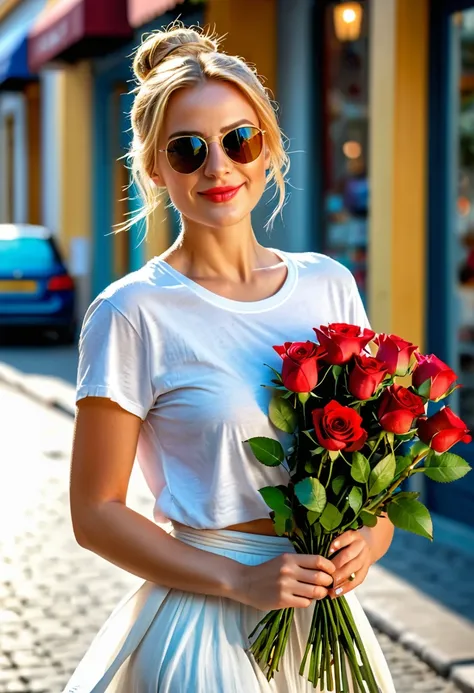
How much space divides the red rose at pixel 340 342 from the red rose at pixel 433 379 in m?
0.11

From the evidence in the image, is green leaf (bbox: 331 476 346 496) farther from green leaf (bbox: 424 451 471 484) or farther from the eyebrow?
the eyebrow

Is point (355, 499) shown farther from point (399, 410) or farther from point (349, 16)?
point (349, 16)

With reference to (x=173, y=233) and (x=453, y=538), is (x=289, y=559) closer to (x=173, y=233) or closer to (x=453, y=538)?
(x=453, y=538)

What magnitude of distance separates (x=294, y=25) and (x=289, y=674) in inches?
347

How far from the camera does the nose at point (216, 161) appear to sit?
2.26m

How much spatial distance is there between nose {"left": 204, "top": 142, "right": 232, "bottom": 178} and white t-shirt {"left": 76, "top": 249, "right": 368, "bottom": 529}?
18 centimetres

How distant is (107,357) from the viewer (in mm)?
2205

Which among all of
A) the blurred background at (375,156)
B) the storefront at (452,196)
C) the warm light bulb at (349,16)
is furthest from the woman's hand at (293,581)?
the warm light bulb at (349,16)

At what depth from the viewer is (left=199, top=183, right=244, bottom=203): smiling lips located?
2283 mm

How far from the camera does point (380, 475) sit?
6.96 ft

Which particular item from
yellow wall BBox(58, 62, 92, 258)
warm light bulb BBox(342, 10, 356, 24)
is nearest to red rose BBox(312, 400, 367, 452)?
warm light bulb BBox(342, 10, 356, 24)

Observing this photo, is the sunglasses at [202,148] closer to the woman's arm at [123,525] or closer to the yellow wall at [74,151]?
the woman's arm at [123,525]

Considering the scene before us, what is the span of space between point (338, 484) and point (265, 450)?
13 cm

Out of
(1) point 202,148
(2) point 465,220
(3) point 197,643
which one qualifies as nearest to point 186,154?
(1) point 202,148
